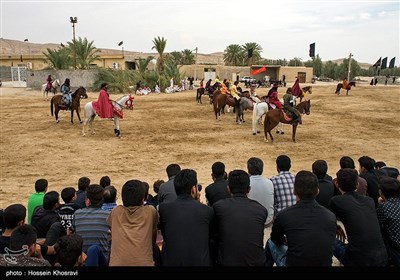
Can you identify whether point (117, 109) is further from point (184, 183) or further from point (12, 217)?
point (184, 183)

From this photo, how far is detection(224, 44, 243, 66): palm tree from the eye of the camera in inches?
2559

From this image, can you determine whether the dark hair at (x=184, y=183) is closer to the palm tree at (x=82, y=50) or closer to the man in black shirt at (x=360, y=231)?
the man in black shirt at (x=360, y=231)

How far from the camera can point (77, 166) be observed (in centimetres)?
967

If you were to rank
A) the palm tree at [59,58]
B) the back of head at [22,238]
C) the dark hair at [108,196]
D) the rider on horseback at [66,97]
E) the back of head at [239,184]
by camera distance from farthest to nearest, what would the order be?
the palm tree at [59,58]
the rider on horseback at [66,97]
the dark hair at [108,196]
the back of head at [239,184]
the back of head at [22,238]

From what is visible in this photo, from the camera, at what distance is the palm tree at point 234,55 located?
6500 centimetres

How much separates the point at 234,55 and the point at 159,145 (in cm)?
5596

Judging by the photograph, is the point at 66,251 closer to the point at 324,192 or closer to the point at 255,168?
the point at 255,168

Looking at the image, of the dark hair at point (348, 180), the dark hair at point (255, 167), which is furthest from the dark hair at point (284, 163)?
the dark hair at point (348, 180)

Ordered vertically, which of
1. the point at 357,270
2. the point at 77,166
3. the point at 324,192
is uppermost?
the point at 357,270

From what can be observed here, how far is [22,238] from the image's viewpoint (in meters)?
3.01

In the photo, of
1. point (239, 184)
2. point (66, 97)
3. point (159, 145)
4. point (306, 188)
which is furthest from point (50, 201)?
point (66, 97)

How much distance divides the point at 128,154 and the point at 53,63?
1102 inches

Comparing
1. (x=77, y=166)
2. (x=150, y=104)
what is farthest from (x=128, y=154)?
(x=150, y=104)

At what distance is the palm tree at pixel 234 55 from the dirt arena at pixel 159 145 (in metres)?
47.9
